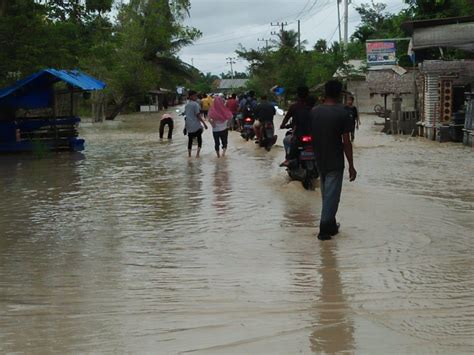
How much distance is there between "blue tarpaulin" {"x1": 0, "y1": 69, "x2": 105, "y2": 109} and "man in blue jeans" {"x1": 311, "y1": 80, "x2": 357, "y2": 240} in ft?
40.4

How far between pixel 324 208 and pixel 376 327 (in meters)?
2.88

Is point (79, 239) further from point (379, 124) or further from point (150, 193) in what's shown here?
point (379, 124)

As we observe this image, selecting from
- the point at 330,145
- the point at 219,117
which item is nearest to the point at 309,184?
the point at 330,145

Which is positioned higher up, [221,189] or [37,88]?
[37,88]

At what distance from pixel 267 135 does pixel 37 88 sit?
6.53 m

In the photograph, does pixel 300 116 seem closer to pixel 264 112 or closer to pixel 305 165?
pixel 305 165

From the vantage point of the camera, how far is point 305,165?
431 inches

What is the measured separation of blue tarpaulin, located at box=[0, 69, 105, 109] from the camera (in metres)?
18.5

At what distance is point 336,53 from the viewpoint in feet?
158

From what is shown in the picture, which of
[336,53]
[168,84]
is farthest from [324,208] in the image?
[168,84]

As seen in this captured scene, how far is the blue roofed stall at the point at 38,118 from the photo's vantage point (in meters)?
19.0

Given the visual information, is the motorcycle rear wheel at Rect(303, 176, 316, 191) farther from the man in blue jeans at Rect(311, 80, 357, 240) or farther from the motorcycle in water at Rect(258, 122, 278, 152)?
the motorcycle in water at Rect(258, 122, 278, 152)

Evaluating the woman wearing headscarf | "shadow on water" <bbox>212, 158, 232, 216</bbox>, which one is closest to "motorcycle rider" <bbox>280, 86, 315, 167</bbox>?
"shadow on water" <bbox>212, 158, 232, 216</bbox>

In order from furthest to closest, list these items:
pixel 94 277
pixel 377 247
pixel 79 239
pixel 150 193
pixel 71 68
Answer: pixel 71 68 → pixel 150 193 → pixel 79 239 → pixel 377 247 → pixel 94 277
